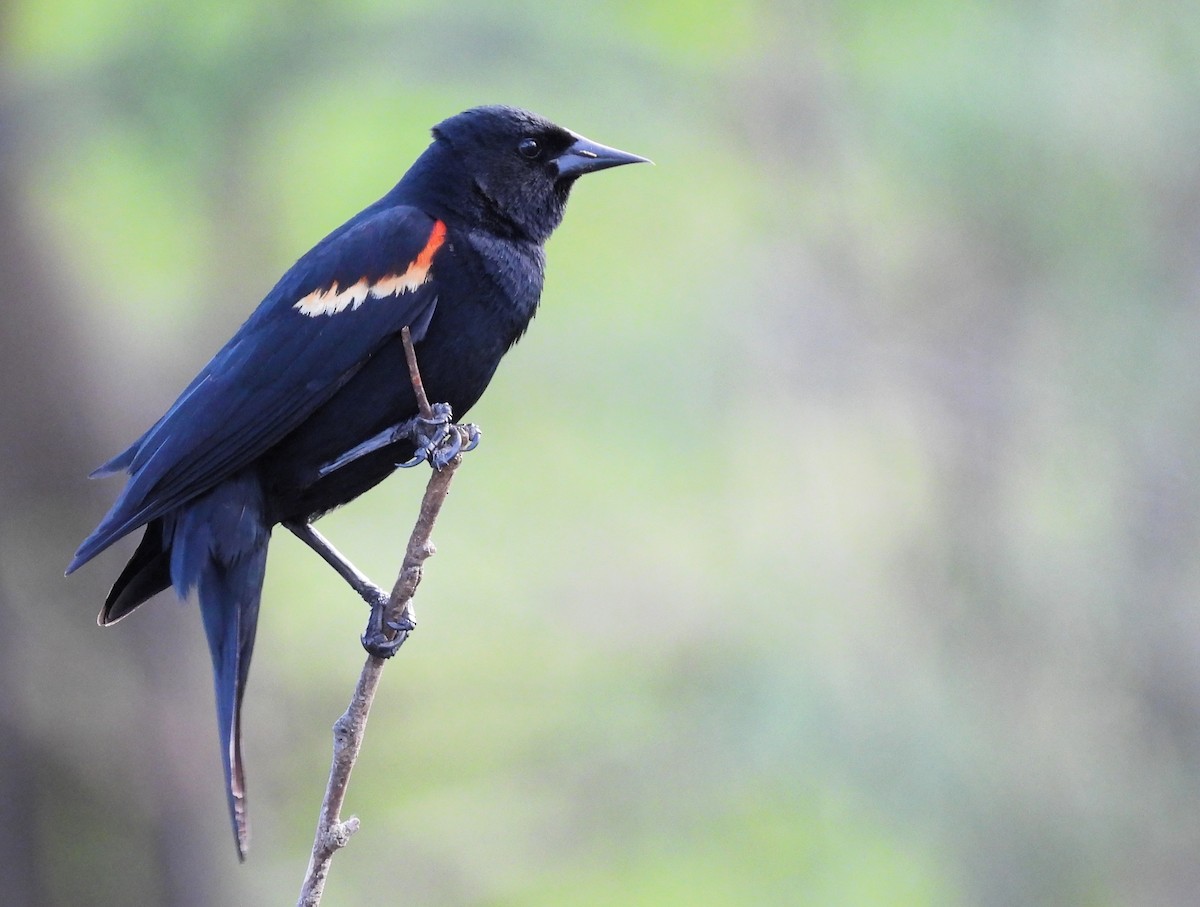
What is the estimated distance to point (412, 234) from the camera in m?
2.91

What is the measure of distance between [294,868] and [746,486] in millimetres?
2976

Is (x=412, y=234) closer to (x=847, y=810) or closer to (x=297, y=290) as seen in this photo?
(x=297, y=290)

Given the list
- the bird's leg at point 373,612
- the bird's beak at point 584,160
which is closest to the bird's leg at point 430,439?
the bird's leg at point 373,612

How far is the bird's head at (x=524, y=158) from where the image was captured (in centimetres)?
319

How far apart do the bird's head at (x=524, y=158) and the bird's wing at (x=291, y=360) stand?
0.97 feet

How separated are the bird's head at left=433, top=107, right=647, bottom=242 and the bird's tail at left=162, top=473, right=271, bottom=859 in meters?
0.93

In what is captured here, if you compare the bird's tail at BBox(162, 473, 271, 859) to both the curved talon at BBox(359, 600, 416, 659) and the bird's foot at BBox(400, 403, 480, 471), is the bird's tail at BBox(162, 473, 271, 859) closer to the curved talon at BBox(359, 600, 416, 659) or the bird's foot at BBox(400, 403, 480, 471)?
the curved talon at BBox(359, 600, 416, 659)

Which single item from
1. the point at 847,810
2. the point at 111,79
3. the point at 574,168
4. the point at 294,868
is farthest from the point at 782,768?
the point at 111,79

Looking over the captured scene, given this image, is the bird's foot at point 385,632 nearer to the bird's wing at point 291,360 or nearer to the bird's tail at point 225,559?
the bird's tail at point 225,559

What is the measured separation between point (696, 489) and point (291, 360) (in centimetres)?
428

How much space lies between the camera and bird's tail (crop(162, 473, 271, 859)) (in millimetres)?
2695

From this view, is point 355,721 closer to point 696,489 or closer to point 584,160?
point 584,160

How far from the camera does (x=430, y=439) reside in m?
2.55

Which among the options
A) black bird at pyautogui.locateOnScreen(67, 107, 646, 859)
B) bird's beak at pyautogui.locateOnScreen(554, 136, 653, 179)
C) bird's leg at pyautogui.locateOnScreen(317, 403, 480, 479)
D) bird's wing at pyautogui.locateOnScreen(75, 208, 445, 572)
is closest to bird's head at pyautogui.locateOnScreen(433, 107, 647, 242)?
bird's beak at pyautogui.locateOnScreen(554, 136, 653, 179)
